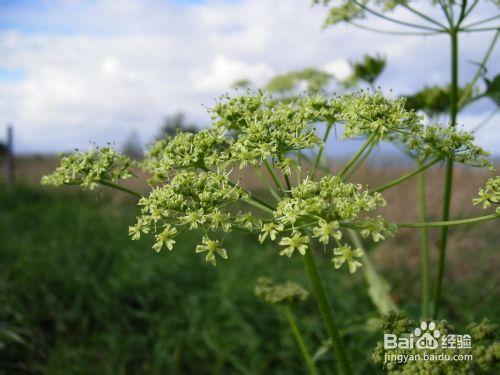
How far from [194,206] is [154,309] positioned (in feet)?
20.6

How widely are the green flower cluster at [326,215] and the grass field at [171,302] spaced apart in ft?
7.79

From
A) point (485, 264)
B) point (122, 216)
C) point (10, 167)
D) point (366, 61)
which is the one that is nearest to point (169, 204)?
point (366, 61)

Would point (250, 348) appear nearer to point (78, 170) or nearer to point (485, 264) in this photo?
point (78, 170)

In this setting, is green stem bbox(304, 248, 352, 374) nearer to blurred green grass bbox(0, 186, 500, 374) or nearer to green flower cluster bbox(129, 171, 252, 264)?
green flower cluster bbox(129, 171, 252, 264)

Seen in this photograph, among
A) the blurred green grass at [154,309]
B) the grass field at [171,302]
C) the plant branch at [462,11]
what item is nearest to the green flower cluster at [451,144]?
the plant branch at [462,11]

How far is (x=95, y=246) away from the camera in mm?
10062

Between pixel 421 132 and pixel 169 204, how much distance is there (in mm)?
1505

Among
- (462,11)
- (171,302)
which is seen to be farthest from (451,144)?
(171,302)

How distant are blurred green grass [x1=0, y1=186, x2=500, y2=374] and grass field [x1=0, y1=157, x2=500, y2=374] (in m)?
0.02

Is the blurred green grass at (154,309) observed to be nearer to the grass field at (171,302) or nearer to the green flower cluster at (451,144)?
the grass field at (171,302)

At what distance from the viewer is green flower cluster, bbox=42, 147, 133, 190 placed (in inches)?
127

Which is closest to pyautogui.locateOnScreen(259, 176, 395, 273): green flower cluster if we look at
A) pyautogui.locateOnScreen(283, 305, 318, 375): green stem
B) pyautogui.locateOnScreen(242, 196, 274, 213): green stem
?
pyautogui.locateOnScreen(242, 196, 274, 213): green stem

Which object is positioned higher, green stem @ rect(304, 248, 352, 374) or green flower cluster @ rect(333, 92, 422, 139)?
green flower cluster @ rect(333, 92, 422, 139)

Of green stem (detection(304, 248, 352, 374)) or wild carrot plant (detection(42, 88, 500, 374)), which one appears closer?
wild carrot plant (detection(42, 88, 500, 374))
